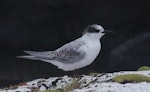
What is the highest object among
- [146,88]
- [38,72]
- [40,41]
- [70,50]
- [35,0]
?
[35,0]

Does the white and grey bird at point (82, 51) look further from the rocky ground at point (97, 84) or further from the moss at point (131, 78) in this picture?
the moss at point (131, 78)

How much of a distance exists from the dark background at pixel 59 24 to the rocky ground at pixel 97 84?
623 cm

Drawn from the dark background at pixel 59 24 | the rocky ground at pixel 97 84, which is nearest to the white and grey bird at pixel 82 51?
the rocky ground at pixel 97 84

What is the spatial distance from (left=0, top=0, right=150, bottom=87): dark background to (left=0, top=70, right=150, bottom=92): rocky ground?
20.4 feet

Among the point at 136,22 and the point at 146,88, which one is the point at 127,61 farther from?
the point at 146,88

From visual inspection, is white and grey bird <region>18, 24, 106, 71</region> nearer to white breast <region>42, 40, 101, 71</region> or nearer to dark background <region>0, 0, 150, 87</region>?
white breast <region>42, 40, 101, 71</region>

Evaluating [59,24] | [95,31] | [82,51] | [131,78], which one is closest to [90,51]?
[82,51]

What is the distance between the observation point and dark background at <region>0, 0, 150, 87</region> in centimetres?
1362

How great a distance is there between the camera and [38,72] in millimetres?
13344

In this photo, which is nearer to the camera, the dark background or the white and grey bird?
the white and grey bird

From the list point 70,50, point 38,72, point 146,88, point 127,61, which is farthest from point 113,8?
point 146,88

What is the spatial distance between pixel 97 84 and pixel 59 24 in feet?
25.1

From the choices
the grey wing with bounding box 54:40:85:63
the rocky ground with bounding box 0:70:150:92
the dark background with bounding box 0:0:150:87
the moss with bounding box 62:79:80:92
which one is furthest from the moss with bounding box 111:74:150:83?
the dark background with bounding box 0:0:150:87

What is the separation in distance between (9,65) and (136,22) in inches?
148
